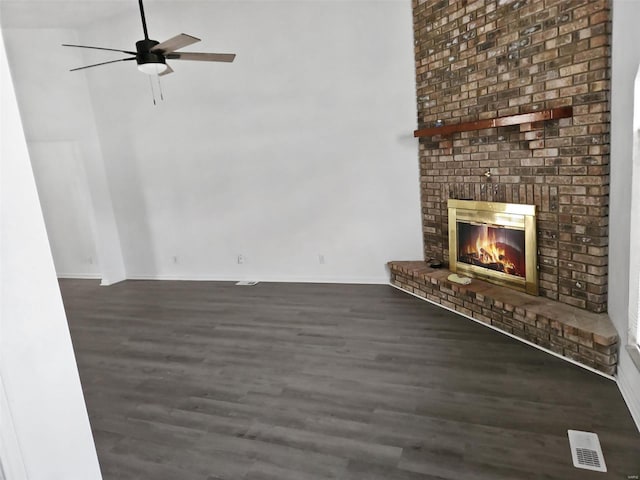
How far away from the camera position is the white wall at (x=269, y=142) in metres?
5.25

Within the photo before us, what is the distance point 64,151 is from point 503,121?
644 centimetres

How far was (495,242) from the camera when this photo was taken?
430cm

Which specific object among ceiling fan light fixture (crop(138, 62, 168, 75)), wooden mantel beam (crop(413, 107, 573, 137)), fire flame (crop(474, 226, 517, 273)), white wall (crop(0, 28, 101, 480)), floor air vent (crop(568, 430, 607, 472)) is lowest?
floor air vent (crop(568, 430, 607, 472))

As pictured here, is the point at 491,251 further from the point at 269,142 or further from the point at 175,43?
the point at 175,43

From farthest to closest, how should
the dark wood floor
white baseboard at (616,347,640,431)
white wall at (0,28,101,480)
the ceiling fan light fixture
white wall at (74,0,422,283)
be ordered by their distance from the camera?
white wall at (74,0,422,283) → the ceiling fan light fixture → white baseboard at (616,347,640,431) → the dark wood floor → white wall at (0,28,101,480)

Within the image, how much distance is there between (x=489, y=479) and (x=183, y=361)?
104 inches

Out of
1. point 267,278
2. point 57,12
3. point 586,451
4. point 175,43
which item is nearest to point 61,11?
point 57,12

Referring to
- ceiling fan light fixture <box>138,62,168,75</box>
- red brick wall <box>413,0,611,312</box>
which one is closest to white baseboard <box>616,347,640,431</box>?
red brick wall <box>413,0,611,312</box>

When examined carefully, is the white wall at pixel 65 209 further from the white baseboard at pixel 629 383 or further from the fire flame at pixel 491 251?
the white baseboard at pixel 629 383

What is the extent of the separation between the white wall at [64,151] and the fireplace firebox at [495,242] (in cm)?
501

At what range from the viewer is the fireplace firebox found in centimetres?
394

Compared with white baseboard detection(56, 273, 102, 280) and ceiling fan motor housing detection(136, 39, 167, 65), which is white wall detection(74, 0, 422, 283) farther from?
ceiling fan motor housing detection(136, 39, 167, 65)

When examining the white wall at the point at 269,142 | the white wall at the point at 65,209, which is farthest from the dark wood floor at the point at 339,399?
the white wall at the point at 65,209

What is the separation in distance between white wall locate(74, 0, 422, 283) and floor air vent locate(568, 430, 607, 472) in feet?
9.93
